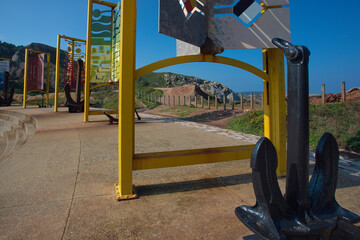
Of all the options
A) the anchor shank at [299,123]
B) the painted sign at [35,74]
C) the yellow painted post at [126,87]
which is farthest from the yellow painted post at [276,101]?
the painted sign at [35,74]

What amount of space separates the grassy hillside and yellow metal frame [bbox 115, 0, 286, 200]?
3.46 m

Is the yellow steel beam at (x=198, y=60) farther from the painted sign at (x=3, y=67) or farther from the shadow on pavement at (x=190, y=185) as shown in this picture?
the painted sign at (x=3, y=67)

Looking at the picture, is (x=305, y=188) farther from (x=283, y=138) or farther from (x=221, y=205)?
(x=283, y=138)

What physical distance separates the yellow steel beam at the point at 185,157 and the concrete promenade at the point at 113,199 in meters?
0.29

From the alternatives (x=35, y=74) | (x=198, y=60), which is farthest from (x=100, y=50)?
(x=35, y=74)

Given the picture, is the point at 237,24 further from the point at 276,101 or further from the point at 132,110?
the point at 132,110

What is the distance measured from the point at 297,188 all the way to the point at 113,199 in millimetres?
1552

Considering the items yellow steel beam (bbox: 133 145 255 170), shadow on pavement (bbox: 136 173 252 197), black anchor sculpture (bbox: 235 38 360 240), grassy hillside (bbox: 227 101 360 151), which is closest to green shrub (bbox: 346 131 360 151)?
grassy hillside (bbox: 227 101 360 151)

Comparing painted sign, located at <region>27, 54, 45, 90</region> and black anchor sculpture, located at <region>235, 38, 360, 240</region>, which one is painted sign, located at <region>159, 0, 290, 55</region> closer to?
black anchor sculpture, located at <region>235, 38, 360, 240</region>

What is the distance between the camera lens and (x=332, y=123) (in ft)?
22.2

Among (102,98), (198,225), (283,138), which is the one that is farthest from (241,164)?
(102,98)

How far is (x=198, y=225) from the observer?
5.41 ft

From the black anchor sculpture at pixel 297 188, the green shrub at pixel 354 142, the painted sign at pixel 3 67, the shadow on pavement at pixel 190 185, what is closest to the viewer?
the black anchor sculpture at pixel 297 188

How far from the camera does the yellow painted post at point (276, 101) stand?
255 cm
